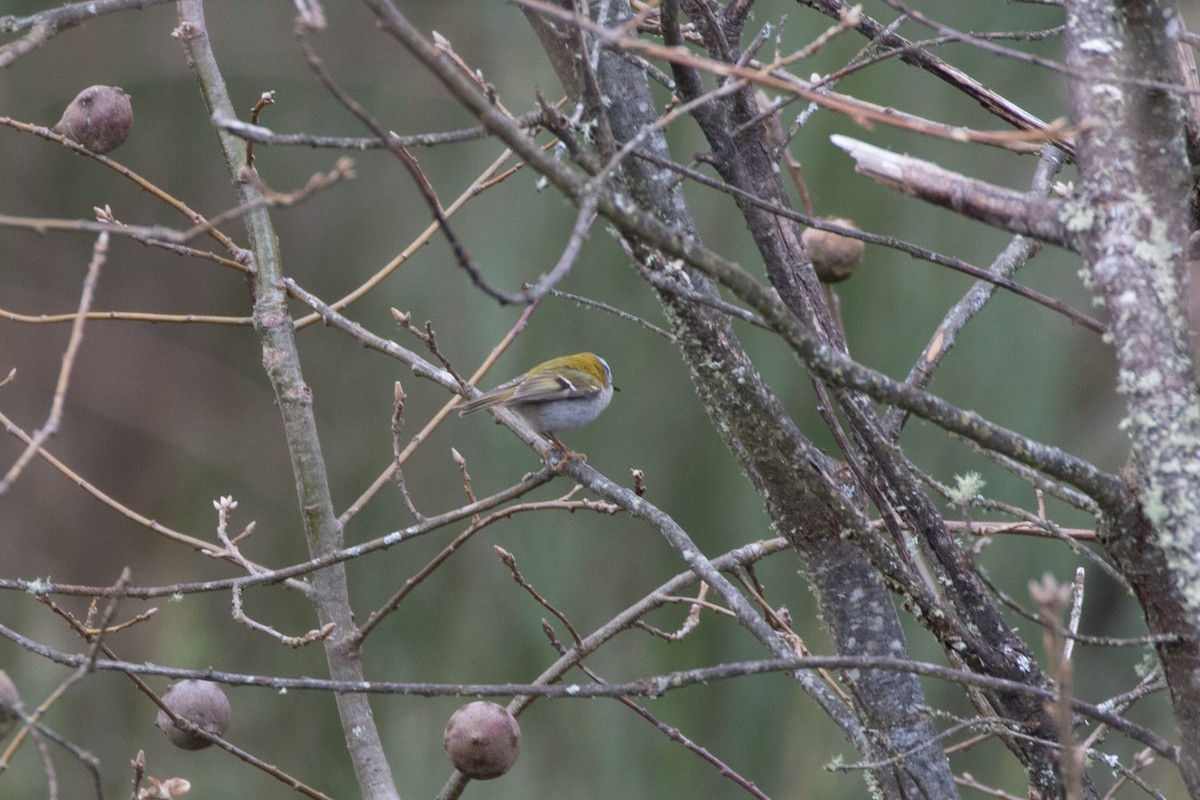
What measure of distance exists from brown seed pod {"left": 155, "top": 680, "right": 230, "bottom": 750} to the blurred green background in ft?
7.98

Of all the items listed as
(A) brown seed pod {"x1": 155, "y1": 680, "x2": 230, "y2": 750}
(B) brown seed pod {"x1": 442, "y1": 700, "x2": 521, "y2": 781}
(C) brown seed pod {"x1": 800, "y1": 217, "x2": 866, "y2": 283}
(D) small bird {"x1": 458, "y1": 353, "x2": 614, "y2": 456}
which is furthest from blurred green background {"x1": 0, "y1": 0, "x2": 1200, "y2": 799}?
(A) brown seed pod {"x1": 155, "y1": 680, "x2": 230, "y2": 750}

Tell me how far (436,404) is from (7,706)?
3.98 metres

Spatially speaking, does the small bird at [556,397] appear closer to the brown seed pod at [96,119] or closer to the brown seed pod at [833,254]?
the brown seed pod at [833,254]

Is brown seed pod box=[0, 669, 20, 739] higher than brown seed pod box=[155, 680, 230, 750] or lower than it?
higher

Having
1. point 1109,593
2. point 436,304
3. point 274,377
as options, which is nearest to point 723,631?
point 436,304

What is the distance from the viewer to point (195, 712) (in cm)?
152

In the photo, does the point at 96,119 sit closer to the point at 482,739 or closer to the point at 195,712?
the point at 195,712

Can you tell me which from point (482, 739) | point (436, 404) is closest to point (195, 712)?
point (482, 739)

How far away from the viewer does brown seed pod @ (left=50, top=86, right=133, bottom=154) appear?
65.5 inches

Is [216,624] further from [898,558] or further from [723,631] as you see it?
[898,558]

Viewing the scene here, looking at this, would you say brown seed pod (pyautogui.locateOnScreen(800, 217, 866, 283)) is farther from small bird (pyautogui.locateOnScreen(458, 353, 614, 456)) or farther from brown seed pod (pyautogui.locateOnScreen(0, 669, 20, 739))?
brown seed pod (pyautogui.locateOnScreen(0, 669, 20, 739))

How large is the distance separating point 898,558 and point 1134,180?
0.50 meters

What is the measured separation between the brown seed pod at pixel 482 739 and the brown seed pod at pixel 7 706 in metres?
0.51

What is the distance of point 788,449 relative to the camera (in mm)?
1493
